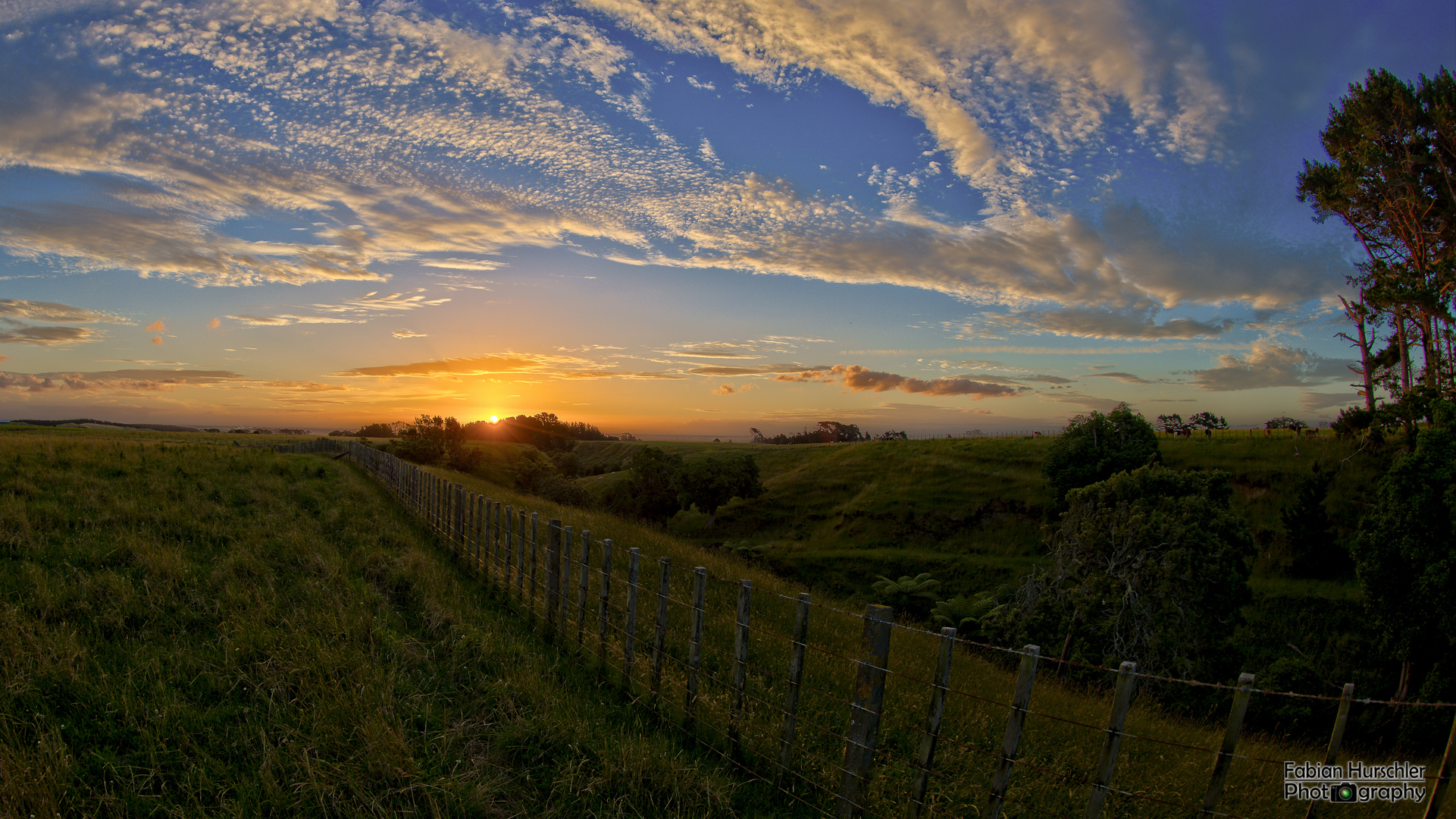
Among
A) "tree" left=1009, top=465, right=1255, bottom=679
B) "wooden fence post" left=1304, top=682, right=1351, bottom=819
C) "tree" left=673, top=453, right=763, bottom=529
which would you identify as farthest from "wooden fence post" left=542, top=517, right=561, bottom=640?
"tree" left=673, top=453, right=763, bottom=529

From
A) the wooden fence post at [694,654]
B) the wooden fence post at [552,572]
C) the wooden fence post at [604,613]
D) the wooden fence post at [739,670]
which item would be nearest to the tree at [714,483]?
the wooden fence post at [552,572]

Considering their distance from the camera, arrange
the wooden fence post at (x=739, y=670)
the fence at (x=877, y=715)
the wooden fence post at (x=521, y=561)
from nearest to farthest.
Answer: the fence at (x=877, y=715) → the wooden fence post at (x=739, y=670) → the wooden fence post at (x=521, y=561)

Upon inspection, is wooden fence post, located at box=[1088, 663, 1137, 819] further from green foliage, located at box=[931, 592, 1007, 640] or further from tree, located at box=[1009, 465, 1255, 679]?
green foliage, located at box=[931, 592, 1007, 640]

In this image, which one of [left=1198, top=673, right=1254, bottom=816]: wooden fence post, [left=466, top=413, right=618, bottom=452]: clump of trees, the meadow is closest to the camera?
[left=1198, top=673, right=1254, bottom=816]: wooden fence post

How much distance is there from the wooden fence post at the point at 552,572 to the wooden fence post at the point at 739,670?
4053 millimetres

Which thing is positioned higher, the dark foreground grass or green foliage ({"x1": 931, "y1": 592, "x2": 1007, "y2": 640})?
the dark foreground grass

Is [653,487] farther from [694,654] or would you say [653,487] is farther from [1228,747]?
[1228,747]

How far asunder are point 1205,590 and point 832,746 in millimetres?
13765

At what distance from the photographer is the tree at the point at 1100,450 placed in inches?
1297

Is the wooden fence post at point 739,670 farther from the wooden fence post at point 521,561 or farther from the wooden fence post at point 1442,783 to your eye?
the wooden fence post at point 521,561

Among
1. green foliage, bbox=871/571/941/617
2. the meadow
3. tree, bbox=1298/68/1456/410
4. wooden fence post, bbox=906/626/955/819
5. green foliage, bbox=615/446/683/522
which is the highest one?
tree, bbox=1298/68/1456/410

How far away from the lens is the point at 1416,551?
16.7 metres

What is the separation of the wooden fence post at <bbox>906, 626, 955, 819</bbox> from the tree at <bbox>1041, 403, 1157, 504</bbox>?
32370 mm

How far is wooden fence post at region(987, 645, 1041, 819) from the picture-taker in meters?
4.10
